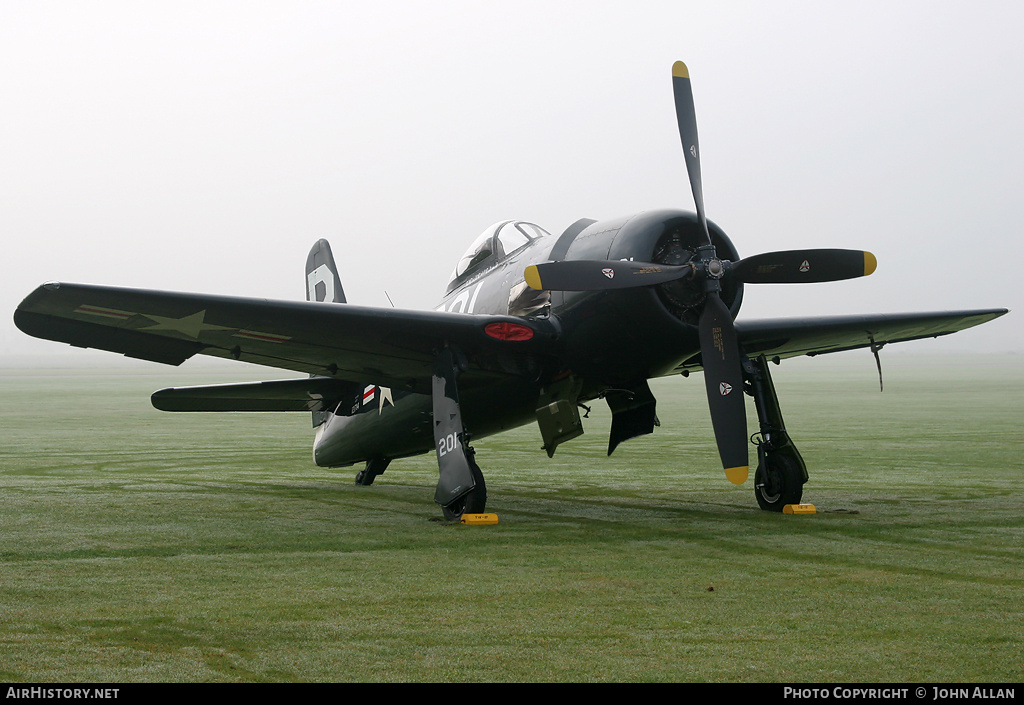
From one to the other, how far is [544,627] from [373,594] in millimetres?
1405

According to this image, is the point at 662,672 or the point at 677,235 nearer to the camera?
the point at 662,672

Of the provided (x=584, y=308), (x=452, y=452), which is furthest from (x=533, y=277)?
(x=452, y=452)

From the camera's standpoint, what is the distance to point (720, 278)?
9.44m

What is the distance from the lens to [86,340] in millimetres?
9664

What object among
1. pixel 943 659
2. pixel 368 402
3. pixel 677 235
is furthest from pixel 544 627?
pixel 368 402

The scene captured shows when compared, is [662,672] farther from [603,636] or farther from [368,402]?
[368,402]

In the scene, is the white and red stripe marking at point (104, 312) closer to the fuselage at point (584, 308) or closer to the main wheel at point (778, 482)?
the fuselage at point (584, 308)

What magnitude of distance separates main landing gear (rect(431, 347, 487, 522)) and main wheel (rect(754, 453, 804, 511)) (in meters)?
3.14

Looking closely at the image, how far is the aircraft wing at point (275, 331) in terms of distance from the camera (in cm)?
893

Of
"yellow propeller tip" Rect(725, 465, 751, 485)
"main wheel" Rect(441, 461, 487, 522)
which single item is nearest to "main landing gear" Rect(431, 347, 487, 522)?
"main wheel" Rect(441, 461, 487, 522)

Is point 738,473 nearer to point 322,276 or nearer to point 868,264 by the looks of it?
point 868,264

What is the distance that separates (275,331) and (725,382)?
14.7 ft

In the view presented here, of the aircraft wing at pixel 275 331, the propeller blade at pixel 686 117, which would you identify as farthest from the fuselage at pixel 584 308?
the propeller blade at pixel 686 117

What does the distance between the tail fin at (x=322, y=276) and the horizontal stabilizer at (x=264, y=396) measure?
251 cm
